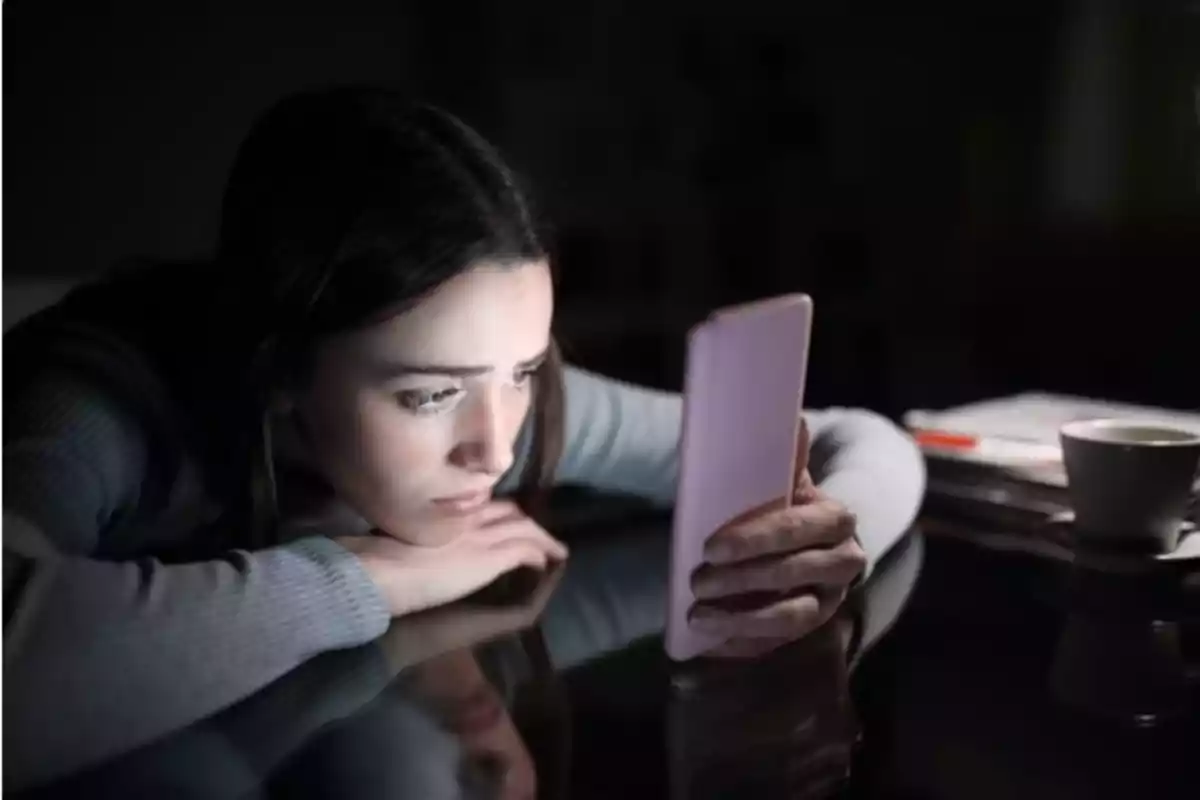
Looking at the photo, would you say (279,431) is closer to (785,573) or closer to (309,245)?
(309,245)

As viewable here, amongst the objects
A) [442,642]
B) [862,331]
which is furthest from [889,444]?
[442,642]

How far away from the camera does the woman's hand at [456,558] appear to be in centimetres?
77

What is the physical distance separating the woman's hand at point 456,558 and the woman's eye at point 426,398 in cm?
8

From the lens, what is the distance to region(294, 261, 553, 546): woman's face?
28.7 inches

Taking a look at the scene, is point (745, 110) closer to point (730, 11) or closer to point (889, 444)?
point (730, 11)

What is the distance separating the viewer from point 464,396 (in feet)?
2.48

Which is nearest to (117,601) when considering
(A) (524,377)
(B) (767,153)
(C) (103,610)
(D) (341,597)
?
(C) (103,610)

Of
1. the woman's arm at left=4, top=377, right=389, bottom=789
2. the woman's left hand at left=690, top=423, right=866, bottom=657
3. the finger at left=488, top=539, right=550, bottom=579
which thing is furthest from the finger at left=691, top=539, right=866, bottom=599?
the woman's arm at left=4, top=377, right=389, bottom=789

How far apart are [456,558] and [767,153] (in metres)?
0.35

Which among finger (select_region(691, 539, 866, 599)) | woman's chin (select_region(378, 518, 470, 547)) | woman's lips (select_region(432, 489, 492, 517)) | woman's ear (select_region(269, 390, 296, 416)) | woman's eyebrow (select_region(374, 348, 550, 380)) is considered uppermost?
woman's eyebrow (select_region(374, 348, 550, 380))

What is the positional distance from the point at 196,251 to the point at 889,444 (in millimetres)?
518

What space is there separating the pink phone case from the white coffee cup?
28 cm

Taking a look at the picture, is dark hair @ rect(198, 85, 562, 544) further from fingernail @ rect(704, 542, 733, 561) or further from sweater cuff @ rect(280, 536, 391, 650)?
fingernail @ rect(704, 542, 733, 561)

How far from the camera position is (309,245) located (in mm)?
709
